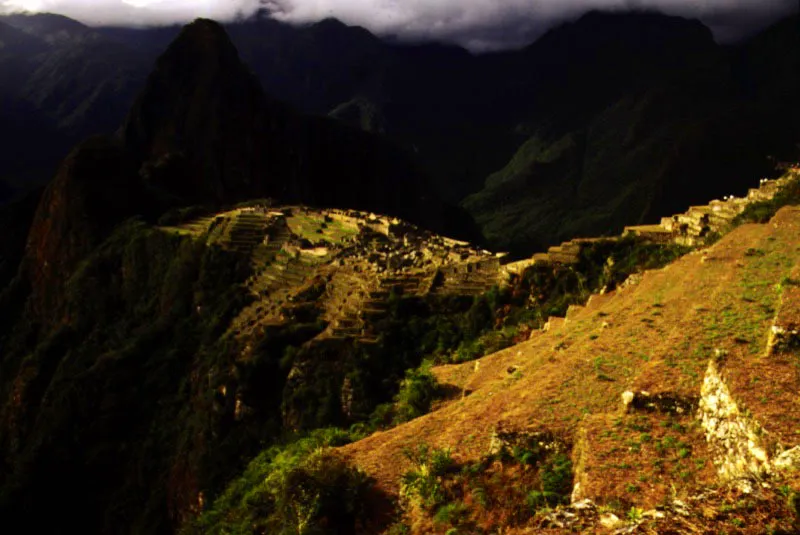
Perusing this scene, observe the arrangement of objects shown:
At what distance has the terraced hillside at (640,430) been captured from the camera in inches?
363

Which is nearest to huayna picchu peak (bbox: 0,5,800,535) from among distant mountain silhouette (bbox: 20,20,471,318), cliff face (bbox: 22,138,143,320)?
cliff face (bbox: 22,138,143,320)

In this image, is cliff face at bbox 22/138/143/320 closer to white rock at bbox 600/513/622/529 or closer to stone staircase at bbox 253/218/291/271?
stone staircase at bbox 253/218/291/271

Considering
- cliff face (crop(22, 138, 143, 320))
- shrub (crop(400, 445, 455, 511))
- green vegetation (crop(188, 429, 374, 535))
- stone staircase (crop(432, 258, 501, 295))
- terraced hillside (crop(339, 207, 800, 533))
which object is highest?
terraced hillside (crop(339, 207, 800, 533))

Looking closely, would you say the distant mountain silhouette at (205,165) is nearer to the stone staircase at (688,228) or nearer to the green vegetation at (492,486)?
the stone staircase at (688,228)

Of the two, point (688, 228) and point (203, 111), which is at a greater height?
point (688, 228)

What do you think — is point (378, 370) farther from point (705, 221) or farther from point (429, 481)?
point (429, 481)

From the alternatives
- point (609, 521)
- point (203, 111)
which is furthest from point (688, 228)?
point (203, 111)

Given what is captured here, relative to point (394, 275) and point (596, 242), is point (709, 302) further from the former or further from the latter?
point (394, 275)

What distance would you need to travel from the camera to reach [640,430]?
44.2 ft

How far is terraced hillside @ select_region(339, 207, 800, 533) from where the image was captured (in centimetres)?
923

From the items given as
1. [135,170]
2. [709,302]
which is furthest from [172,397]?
[135,170]

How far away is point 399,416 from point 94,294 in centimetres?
5996

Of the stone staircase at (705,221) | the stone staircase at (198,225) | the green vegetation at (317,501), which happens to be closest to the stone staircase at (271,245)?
the stone staircase at (198,225)

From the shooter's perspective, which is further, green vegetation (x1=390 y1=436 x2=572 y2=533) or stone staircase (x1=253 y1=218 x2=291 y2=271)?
stone staircase (x1=253 y1=218 x2=291 y2=271)
